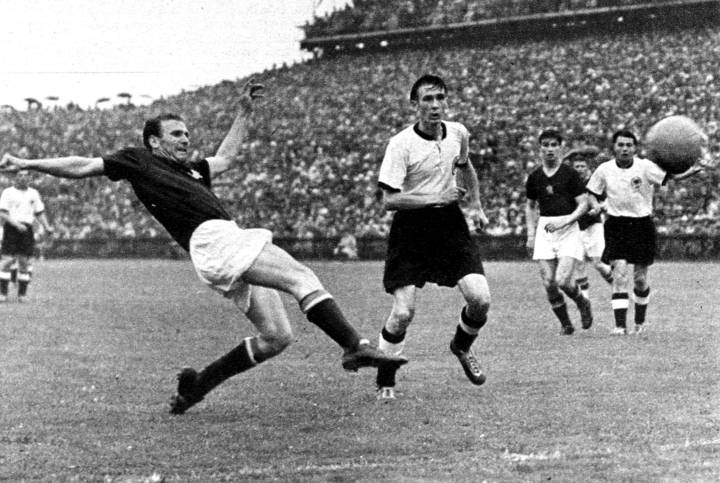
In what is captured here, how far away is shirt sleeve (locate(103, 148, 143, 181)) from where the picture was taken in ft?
22.8

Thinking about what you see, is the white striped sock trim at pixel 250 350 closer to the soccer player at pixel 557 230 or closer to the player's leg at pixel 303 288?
the player's leg at pixel 303 288

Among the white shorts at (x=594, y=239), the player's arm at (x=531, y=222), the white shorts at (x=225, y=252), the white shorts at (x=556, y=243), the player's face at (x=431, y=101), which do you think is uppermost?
the player's face at (x=431, y=101)

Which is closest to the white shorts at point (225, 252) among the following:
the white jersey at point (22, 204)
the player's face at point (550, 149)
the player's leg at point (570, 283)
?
the player's face at point (550, 149)

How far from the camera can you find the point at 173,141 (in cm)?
725

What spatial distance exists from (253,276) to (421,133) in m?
2.07

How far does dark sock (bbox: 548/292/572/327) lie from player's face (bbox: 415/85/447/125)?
5118 mm

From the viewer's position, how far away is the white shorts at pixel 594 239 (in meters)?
15.1

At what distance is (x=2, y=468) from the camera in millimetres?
5625

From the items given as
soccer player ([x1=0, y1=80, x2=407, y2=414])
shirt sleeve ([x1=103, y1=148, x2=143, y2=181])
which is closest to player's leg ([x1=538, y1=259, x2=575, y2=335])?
soccer player ([x1=0, y1=80, x2=407, y2=414])

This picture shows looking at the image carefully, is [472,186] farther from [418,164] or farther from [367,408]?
[367,408]

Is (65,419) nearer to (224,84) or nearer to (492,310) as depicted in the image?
(492,310)

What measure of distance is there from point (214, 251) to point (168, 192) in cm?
56

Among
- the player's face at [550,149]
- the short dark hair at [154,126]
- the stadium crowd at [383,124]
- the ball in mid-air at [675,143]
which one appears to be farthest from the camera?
the stadium crowd at [383,124]

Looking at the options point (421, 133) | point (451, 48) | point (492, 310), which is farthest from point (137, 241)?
point (421, 133)
